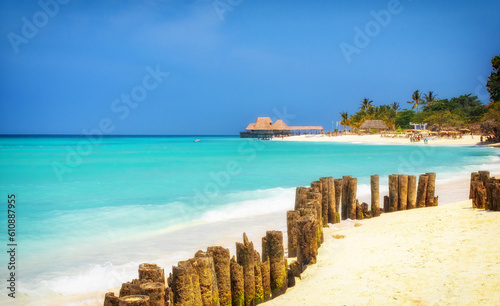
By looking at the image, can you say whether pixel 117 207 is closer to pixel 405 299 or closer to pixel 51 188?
pixel 51 188

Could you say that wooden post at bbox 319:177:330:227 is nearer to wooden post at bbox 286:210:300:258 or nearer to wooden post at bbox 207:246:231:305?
wooden post at bbox 286:210:300:258

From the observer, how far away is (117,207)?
12.9 meters

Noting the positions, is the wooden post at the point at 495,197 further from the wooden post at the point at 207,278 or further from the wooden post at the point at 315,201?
the wooden post at the point at 207,278

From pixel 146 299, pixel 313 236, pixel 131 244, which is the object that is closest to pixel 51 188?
pixel 131 244

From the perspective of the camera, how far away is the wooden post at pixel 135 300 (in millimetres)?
2920

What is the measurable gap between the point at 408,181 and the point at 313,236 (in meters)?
4.39

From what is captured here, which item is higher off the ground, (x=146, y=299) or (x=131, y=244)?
(x=146, y=299)

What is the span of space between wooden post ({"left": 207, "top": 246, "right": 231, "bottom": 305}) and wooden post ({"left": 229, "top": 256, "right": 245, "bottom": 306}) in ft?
0.30

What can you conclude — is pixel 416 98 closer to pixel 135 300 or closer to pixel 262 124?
pixel 262 124

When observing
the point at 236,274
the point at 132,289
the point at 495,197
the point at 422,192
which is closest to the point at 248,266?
the point at 236,274

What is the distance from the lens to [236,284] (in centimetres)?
423

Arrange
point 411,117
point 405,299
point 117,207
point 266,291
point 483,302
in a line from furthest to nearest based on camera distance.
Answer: point 411,117 → point 117,207 → point 266,291 → point 405,299 → point 483,302

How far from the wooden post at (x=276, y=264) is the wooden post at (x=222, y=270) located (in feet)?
2.50

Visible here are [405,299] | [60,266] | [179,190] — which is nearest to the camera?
[405,299]
